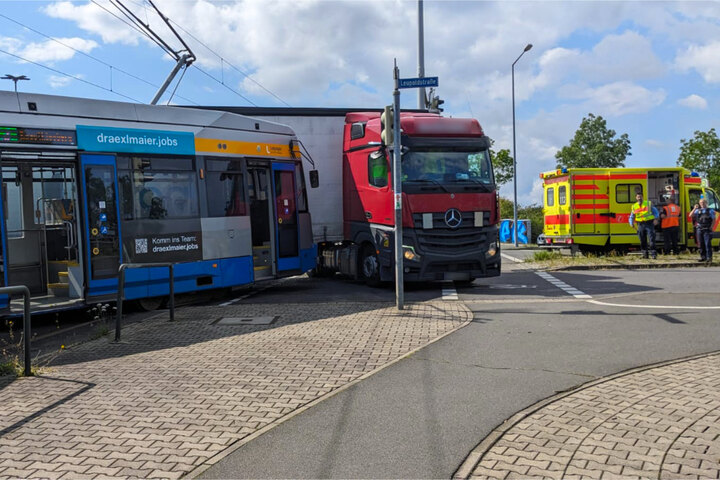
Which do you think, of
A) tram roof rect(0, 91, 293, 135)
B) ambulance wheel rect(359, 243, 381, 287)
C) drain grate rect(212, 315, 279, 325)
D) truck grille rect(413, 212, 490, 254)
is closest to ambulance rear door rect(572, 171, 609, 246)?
truck grille rect(413, 212, 490, 254)

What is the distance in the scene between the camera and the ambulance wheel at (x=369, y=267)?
14.6 m

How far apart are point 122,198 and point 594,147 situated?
57654mm

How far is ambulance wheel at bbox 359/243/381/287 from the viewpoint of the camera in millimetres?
14562

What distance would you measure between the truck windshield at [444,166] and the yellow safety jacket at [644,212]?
25.4 ft

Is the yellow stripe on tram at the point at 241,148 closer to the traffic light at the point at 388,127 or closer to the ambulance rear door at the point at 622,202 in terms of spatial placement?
the traffic light at the point at 388,127

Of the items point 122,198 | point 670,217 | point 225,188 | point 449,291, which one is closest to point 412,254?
point 449,291

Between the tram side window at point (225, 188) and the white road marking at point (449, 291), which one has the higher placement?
the tram side window at point (225, 188)

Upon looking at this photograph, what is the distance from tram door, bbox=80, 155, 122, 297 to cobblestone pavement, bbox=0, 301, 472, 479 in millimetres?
1152

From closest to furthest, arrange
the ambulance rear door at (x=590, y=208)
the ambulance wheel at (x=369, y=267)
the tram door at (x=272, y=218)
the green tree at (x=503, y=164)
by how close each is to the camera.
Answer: the tram door at (x=272, y=218) < the ambulance wheel at (x=369, y=267) < the ambulance rear door at (x=590, y=208) < the green tree at (x=503, y=164)

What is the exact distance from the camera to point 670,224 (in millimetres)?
21422

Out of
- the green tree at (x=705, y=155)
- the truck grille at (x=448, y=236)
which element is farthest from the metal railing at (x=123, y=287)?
the green tree at (x=705, y=155)

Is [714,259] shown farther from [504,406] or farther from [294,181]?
[504,406]

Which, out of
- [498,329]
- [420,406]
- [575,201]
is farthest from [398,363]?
[575,201]

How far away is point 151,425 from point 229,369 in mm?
1858
